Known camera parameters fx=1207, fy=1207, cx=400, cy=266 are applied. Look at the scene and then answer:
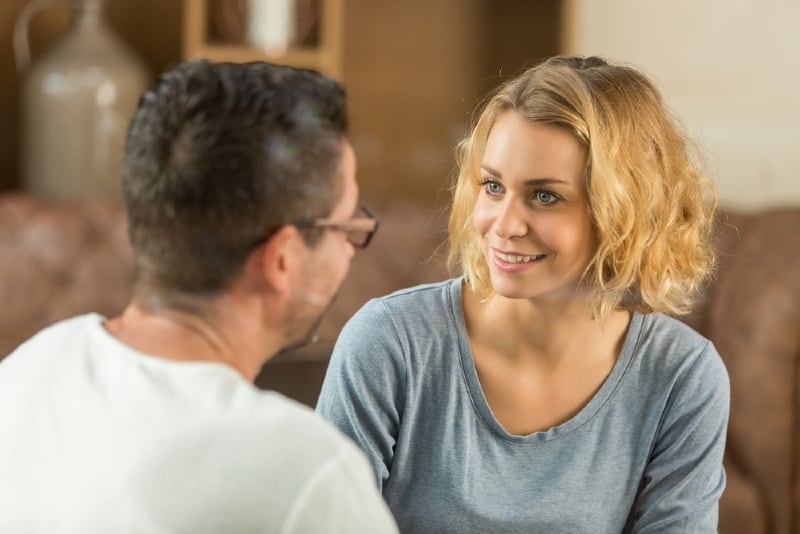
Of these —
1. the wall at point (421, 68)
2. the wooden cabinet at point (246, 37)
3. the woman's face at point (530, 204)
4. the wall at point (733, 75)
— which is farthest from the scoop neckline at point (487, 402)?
the wall at point (421, 68)

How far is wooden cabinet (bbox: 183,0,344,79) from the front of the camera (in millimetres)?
2953

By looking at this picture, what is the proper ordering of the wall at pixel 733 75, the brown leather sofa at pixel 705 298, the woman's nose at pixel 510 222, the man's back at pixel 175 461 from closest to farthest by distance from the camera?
the man's back at pixel 175 461 → the woman's nose at pixel 510 222 → the brown leather sofa at pixel 705 298 → the wall at pixel 733 75

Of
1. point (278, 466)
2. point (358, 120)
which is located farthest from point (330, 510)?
point (358, 120)

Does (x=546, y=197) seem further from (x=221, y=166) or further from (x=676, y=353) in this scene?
(x=221, y=166)

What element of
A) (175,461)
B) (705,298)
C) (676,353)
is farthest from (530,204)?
(705,298)

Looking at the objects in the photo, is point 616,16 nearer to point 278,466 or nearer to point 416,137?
point 416,137

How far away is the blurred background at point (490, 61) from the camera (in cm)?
272

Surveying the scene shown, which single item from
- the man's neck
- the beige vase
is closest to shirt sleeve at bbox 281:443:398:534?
the man's neck

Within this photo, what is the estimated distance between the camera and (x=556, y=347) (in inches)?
64.7

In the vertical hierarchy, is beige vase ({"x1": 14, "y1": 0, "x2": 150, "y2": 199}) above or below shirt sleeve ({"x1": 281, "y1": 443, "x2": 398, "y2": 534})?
below

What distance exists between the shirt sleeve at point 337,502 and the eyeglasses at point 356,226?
210mm

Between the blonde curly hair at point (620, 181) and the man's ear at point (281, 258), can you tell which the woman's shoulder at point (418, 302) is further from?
the man's ear at point (281, 258)

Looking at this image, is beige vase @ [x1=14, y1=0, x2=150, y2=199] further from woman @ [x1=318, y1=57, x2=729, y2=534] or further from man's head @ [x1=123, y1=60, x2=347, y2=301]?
man's head @ [x1=123, y1=60, x2=347, y2=301]

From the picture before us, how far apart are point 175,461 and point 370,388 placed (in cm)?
66
